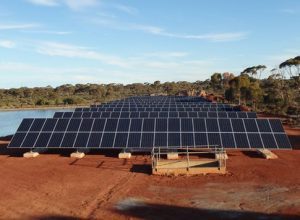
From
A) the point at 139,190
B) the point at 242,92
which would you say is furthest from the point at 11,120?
the point at 139,190

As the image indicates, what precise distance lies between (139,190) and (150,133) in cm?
839

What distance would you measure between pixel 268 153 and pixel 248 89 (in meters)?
46.1

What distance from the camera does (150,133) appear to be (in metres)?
25.4

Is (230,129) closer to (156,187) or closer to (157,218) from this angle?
(156,187)

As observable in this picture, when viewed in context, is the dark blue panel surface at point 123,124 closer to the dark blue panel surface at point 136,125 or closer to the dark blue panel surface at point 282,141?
the dark blue panel surface at point 136,125

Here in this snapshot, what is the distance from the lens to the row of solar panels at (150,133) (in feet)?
79.1

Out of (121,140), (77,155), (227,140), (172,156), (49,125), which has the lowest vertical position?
(77,155)

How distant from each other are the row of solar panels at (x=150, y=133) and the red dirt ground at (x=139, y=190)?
3.51 ft

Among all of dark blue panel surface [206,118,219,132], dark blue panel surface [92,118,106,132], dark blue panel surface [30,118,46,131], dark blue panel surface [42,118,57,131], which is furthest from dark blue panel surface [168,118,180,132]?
dark blue panel surface [30,118,46,131]

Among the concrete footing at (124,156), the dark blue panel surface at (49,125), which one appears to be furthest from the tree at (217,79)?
the concrete footing at (124,156)

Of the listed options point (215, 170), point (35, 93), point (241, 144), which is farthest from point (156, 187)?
point (35, 93)

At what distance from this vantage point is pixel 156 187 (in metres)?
17.7

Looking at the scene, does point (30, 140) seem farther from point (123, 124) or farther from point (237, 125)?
point (237, 125)

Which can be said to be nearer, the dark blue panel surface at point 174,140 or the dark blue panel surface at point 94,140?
the dark blue panel surface at point 174,140
